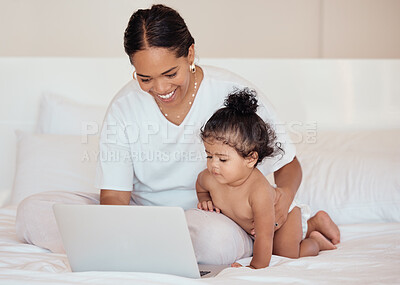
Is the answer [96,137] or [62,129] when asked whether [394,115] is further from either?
[62,129]

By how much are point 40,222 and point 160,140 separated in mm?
462

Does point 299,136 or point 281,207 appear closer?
point 281,207

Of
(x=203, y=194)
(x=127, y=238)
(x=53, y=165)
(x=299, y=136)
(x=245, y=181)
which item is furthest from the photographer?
(x=299, y=136)

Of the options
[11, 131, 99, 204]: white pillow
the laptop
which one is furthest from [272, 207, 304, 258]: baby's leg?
[11, 131, 99, 204]: white pillow

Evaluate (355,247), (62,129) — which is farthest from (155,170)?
(62,129)

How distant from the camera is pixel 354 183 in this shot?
2.12m

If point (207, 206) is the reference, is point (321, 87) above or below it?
above

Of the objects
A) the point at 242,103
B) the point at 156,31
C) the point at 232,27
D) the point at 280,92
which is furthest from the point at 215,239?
the point at 232,27

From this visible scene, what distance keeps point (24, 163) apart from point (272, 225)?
4.02 ft

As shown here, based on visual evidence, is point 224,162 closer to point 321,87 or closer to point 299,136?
point 299,136

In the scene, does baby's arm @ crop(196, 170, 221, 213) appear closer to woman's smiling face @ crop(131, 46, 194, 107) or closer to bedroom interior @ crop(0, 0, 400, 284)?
woman's smiling face @ crop(131, 46, 194, 107)

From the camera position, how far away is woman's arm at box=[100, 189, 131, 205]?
1.81 m

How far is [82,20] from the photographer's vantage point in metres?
2.89

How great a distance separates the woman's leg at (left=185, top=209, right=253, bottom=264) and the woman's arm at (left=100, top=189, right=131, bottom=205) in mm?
271
